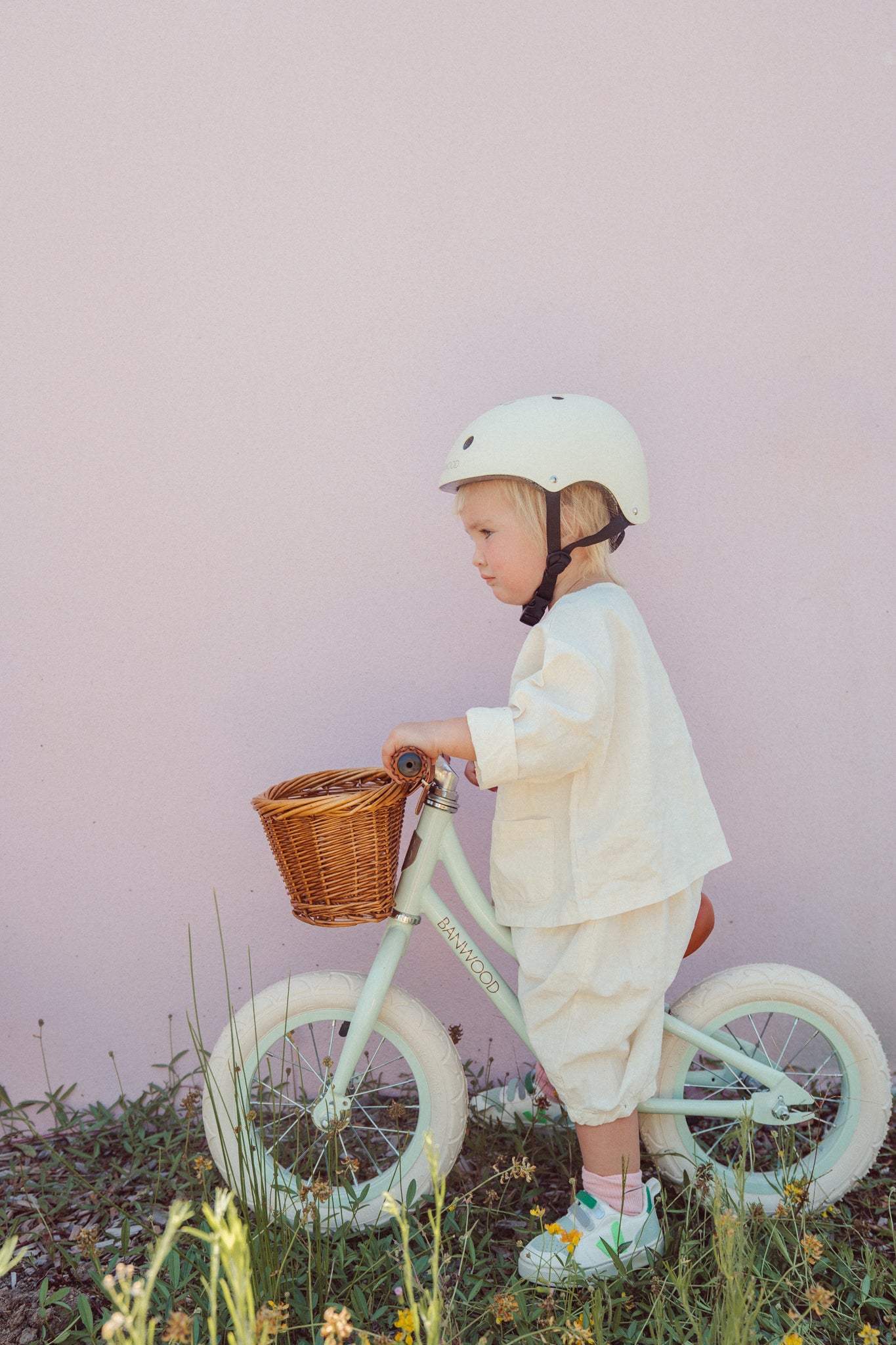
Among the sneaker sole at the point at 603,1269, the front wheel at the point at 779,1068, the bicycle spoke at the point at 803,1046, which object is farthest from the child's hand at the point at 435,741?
the bicycle spoke at the point at 803,1046

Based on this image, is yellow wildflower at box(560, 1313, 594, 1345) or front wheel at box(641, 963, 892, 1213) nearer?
yellow wildflower at box(560, 1313, 594, 1345)

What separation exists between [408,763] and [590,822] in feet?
1.23

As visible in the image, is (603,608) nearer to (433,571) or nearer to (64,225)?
(433,571)

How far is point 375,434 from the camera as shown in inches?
98.2

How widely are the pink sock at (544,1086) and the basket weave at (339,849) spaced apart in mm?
581

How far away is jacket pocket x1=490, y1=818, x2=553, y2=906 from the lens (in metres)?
1.97

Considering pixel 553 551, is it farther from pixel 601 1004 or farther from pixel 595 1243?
pixel 595 1243

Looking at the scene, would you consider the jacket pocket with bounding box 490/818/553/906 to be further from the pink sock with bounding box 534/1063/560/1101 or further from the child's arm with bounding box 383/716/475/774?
the pink sock with bounding box 534/1063/560/1101

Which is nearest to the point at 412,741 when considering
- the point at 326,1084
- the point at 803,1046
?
the point at 326,1084

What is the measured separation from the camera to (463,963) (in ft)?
6.95

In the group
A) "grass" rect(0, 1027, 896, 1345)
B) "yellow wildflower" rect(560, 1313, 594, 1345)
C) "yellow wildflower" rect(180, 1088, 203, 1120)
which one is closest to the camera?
"yellow wildflower" rect(560, 1313, 594, 1345)

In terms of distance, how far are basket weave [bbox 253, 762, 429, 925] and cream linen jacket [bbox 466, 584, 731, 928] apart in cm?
20

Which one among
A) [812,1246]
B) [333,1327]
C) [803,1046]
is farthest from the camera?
[803,1046]

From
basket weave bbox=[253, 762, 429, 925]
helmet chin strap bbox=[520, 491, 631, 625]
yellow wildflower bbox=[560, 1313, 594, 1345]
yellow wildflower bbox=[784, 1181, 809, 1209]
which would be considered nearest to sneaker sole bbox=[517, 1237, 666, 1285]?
yellow wildflower bbox=[560, 1313, 594, 1345]
